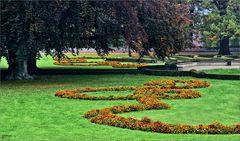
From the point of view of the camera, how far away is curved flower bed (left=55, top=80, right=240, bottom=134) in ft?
31.2

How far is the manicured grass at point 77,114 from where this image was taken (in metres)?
9.12

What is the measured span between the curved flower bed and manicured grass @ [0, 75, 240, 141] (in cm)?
24

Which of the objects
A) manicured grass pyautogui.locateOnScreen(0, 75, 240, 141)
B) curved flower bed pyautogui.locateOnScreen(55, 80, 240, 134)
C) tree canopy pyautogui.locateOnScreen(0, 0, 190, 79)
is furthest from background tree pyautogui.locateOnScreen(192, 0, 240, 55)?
Result: manicured grass pyautogui.locateOnScreen(0, 75, 240, 141)

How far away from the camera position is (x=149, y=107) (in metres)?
12.5

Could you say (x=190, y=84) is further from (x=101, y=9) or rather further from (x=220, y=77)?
(x=101, y=9)

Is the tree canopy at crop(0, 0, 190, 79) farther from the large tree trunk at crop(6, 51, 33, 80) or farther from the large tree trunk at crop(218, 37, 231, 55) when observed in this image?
the large tree trunk at crop(218, 37, 231, 55)

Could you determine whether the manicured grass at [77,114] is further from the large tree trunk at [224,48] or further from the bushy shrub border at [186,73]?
the large tree trunk at [224,48]

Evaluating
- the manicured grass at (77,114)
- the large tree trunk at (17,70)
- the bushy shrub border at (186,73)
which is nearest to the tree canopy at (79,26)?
the large tree trunk at (17,70)

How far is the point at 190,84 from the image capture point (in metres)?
18.3

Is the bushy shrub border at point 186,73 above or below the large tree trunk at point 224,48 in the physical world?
below

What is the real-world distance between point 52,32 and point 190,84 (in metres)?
5.42

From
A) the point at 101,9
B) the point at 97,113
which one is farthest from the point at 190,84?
the point at 97,113

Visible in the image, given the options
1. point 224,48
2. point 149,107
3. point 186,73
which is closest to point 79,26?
point 186,73

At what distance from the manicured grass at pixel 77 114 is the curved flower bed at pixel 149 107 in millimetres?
238
